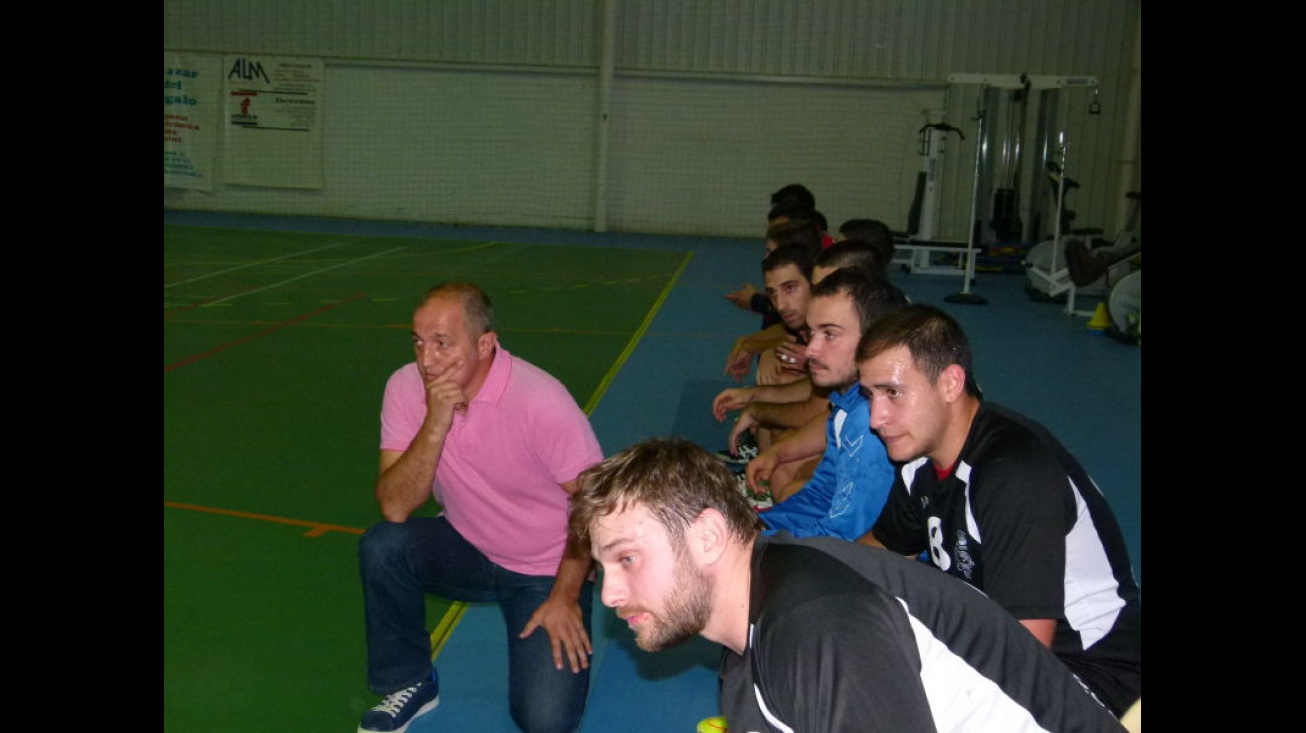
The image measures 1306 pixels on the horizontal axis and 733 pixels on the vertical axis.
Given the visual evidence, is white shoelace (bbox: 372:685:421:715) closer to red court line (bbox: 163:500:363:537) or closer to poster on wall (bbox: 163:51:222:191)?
red court line (bbox: 163:500:363:537)

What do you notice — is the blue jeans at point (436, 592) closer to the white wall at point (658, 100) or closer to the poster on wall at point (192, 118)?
the white wall at point (658, 100)

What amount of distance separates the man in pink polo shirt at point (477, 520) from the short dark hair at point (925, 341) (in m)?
1.15

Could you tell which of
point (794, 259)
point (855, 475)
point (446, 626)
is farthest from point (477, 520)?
point (794, 259)

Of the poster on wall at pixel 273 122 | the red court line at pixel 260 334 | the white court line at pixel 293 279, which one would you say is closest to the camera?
the red court line at pixel 260 334

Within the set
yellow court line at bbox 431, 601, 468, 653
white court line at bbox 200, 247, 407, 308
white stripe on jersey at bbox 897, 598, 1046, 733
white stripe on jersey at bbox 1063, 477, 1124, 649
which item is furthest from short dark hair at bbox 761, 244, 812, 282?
white court line at bbox 200, 247, 407, 308

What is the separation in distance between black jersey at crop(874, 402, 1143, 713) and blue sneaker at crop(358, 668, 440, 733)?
1.87 meters

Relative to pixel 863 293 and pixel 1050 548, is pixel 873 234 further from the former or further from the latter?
pixel 1050 548

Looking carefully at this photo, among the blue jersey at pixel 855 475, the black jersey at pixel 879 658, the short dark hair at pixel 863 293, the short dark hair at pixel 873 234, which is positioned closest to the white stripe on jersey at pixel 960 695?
the black jersey at pixel 879 658

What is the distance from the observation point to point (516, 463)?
3.79m

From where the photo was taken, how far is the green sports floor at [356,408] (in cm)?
404

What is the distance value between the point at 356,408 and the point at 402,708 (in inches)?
170
